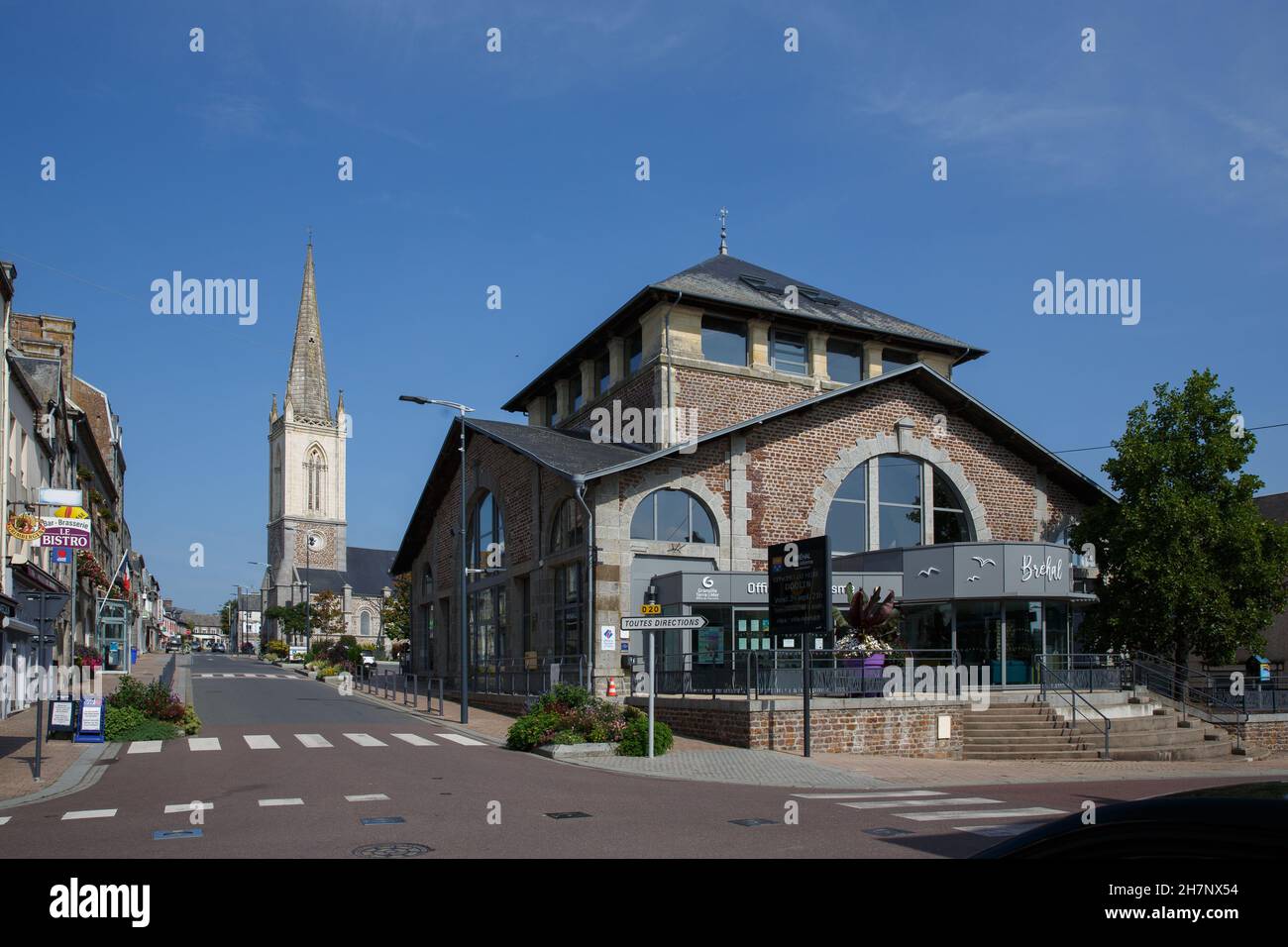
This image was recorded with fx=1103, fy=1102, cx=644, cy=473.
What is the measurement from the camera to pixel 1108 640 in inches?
1218

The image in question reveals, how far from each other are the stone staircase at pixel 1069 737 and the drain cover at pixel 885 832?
38.6ft

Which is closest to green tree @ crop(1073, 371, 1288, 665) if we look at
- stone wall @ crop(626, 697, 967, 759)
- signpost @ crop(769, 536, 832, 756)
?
stone wall @ crop(626, 697, 967, 759)

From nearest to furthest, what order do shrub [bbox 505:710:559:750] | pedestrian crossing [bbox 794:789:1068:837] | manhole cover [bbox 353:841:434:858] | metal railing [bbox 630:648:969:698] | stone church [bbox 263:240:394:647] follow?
manhole cover [bbox 353:841:434:858] < pedestrian crossing [bbox 794:789:1068:837] < shrub [bbox 505:710:559:750] < metal railing [bbox 630:648:969:698] < stone church [bbox 263:240:394:647]

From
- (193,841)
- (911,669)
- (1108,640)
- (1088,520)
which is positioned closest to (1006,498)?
(1088,520)

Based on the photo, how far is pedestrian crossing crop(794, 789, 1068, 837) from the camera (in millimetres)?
12016

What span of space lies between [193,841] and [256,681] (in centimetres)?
3884

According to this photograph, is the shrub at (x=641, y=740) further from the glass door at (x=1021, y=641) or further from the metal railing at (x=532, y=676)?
the glass door at (x=1021, y=641)

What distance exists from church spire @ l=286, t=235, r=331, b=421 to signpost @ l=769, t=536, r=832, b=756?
121 metres

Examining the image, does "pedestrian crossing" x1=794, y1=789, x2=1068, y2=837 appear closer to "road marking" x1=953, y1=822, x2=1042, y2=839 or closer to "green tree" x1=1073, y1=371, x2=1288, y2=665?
"road marking" x1=953, y1=822, x2=1042, y2=839

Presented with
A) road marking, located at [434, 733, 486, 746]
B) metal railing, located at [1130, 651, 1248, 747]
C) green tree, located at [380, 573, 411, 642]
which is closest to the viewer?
road marking, located at [434, 733, 486, 746]

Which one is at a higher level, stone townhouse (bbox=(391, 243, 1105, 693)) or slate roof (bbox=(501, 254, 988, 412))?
slate roof (bbox=(501, 254, 988, 412))

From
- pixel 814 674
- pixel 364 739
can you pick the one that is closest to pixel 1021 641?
pixel 814 674
